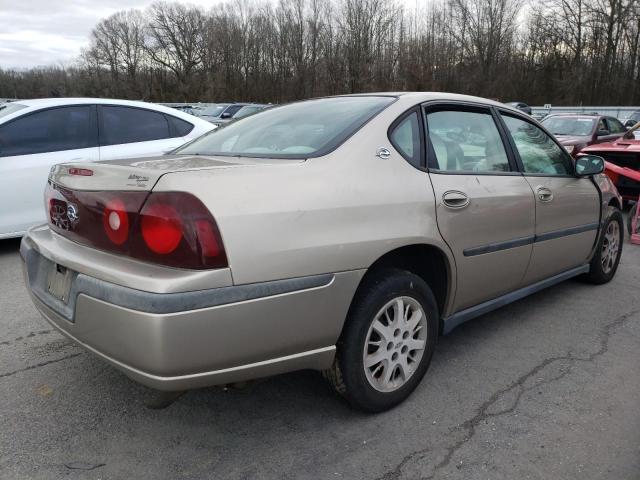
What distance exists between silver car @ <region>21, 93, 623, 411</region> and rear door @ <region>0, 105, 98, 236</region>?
2774 millimetres

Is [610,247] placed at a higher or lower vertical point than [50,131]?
lower

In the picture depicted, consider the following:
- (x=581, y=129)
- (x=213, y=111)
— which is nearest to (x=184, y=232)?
(x=581, y=129)

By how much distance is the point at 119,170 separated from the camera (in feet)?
7.04

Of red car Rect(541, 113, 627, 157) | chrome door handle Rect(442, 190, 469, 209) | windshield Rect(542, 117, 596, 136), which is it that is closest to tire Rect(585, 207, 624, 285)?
chrome door handle Rect(442, 190, 469, 209)

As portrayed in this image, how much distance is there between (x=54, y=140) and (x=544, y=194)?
4699 millimetres

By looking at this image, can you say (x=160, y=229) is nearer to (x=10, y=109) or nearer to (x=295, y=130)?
(x=295, y=130)

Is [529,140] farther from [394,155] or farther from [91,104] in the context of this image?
[91,104]

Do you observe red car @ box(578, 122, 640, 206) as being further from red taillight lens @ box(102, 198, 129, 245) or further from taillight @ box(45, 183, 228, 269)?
red taillight lens @ box(102, 198, 129, 245)

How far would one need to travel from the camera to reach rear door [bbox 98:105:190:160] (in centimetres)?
566

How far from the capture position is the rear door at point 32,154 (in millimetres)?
5070

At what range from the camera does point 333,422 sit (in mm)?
2498

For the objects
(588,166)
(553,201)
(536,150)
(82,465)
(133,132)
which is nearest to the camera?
(82,465)

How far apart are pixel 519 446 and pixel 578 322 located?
1.81 m

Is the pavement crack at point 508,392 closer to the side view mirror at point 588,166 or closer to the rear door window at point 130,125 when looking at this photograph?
the side view mirror at point 588,166
